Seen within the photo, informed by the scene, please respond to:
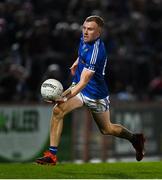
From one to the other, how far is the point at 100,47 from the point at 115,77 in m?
7.86

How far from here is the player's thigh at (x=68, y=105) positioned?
35.9ft

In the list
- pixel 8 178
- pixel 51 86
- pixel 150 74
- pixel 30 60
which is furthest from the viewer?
pixel 150 74

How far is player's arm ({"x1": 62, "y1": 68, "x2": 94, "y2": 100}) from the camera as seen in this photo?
10.7 meters

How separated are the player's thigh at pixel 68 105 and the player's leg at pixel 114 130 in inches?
16.3

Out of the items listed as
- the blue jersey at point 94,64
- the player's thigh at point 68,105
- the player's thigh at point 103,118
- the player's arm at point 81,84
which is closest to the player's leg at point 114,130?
the player's thigh at point 103,118

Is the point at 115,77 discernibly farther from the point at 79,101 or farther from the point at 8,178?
the point at 8,178

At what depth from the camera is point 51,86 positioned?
35.3 ft

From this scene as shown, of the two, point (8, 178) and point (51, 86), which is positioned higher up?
point (51, 86)

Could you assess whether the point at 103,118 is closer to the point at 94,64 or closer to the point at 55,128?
the point at 55,128

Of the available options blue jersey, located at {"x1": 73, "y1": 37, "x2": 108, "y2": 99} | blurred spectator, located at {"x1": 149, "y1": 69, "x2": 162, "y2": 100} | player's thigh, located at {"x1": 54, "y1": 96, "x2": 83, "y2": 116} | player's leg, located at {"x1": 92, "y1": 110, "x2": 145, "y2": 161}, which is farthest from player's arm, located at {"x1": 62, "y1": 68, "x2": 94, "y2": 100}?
blurred spectator, located at {"x1": 149, "y1": 69, "x2": 162, "y2": 100}

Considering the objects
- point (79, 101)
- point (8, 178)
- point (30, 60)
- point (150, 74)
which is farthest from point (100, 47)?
point (150, 74)

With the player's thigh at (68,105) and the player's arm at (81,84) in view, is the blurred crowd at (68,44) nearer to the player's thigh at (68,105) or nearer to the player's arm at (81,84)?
the player's thigh at (68,105)

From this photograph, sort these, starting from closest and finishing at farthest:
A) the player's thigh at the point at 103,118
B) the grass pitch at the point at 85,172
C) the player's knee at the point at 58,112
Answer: the grass pitch at the point at 85,172, the player's knee at the point at 58,112, the player's thigh at the point at 103,118

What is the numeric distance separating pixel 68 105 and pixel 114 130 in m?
1.12
